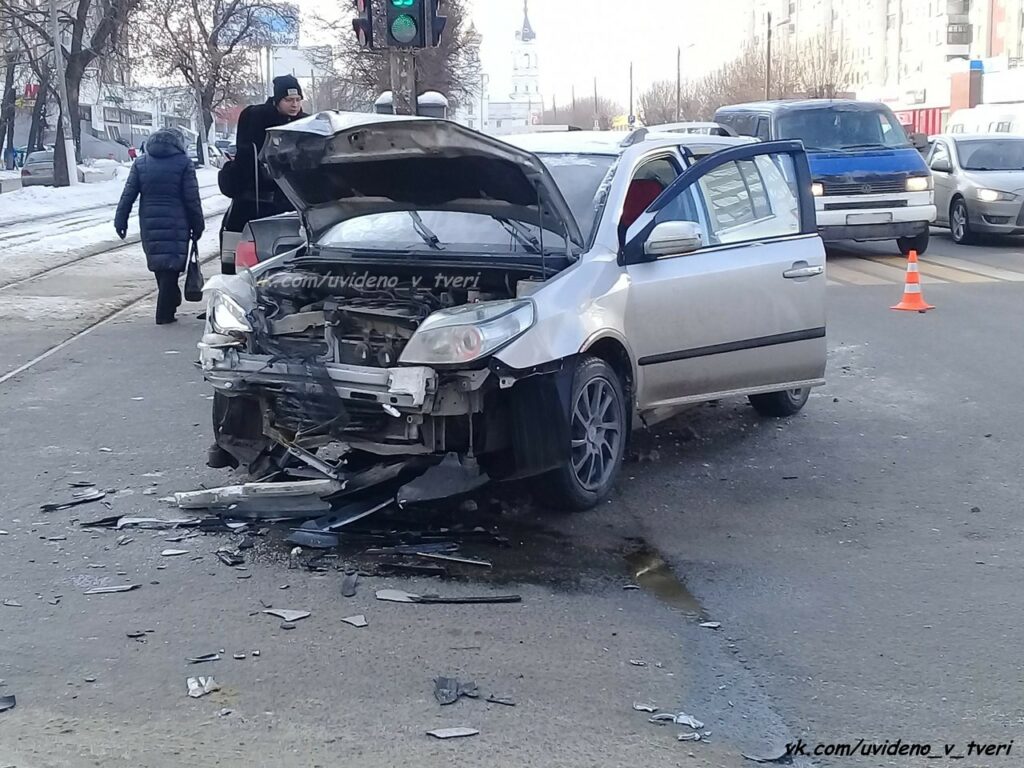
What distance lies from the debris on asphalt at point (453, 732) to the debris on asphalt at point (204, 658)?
96cm

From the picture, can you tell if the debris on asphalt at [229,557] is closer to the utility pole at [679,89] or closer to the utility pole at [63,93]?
the utility pole at [63,93]

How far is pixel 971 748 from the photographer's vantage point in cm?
377

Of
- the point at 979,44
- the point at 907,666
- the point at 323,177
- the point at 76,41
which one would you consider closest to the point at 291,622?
the point at 907,666

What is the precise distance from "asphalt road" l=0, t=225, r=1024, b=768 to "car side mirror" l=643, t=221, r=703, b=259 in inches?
48.2

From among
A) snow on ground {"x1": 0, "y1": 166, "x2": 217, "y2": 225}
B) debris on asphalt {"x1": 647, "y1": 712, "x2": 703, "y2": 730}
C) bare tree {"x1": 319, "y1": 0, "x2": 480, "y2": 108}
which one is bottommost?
debris on asphalt {"x1": 647, "y1": 712, "x2": 703, "y2": 730}

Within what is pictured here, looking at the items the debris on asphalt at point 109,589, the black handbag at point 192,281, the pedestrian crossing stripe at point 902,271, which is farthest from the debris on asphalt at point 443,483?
the pedestrian crossing stripe at point 902,271

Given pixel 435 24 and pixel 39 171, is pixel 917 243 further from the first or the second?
pixel 39 171

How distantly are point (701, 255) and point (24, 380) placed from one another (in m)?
5.29

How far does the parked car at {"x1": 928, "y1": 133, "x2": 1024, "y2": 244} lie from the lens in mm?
19062

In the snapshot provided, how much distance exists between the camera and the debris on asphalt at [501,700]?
4.06 meters

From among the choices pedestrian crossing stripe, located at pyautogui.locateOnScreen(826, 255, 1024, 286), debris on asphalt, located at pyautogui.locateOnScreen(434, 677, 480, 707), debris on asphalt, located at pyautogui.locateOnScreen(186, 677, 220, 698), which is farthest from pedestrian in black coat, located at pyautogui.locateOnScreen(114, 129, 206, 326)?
debris on asphalt, located at pyautogui.locateOnScreen(434, 677, 480, 707)

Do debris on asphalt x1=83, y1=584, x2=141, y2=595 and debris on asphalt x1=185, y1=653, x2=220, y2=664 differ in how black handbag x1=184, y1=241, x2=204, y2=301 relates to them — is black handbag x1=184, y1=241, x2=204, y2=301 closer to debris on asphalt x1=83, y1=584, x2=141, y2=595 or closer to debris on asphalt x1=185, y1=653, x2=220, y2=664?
debris on asphalt x1=83, y1=584, x2=141, y2=595

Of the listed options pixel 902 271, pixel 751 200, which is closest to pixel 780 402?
pixel 751 200

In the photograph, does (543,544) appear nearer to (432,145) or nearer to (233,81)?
(432,145)
